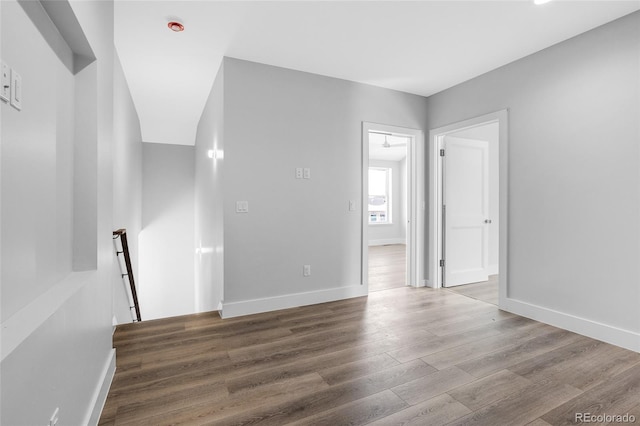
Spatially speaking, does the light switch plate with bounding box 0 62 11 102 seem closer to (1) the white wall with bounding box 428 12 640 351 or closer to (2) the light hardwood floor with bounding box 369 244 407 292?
(1) the white wall with bounding box 428 12 640 351

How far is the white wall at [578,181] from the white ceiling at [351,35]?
28 centimetres

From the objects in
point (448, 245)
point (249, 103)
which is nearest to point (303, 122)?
point (249, 103)

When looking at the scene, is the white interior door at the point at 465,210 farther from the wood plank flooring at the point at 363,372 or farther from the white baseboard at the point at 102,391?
the white baseboard at the point at 102,391

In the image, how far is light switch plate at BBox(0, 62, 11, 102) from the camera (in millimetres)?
908

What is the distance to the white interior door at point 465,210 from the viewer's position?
4.23m

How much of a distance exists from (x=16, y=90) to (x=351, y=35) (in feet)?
8.13

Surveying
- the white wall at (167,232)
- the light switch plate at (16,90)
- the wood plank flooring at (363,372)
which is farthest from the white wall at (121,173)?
the light switch plate at (16,90)

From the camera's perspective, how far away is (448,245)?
13.9 feet

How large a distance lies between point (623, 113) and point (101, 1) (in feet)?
12.5

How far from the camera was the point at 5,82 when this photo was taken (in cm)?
93

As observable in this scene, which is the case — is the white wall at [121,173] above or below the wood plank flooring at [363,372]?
above

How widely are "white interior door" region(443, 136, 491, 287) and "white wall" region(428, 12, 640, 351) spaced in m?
0.97

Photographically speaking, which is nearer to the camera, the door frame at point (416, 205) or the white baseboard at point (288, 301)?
the white baseboard at point (288, 301)

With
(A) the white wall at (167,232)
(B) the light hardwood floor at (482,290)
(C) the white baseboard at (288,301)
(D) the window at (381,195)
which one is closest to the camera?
(C) the white baseboard at (288,301)
